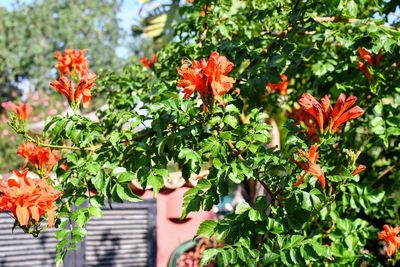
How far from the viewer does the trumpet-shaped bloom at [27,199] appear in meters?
2.04

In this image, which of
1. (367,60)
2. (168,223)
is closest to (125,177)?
(367,60)

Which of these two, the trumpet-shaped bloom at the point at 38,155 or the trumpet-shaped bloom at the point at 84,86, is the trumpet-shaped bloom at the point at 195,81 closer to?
the trumpet-shaped bloom at the point at 84,86

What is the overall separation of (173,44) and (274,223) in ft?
5.73

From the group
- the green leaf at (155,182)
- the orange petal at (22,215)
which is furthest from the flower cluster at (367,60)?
the orange petal at (22,215)

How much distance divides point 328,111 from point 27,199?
118 cm

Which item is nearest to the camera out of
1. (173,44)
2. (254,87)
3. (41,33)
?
(254,87)

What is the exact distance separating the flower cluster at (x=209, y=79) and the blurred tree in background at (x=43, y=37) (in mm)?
19846

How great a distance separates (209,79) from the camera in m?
2.03

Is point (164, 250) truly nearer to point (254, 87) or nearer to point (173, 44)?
point (173, 44)

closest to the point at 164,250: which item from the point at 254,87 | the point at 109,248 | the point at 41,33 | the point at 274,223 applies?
the point at 109,248

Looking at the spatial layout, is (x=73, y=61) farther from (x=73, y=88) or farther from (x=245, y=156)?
(x=245, y=156)

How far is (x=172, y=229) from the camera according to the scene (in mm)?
5395

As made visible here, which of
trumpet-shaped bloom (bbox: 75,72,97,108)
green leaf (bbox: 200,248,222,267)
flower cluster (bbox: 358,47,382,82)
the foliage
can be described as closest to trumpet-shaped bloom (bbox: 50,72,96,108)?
trumpet-shaped bloom (bbox: 75,72,97,108)

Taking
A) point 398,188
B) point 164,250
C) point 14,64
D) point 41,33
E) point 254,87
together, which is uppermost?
point 41,33
